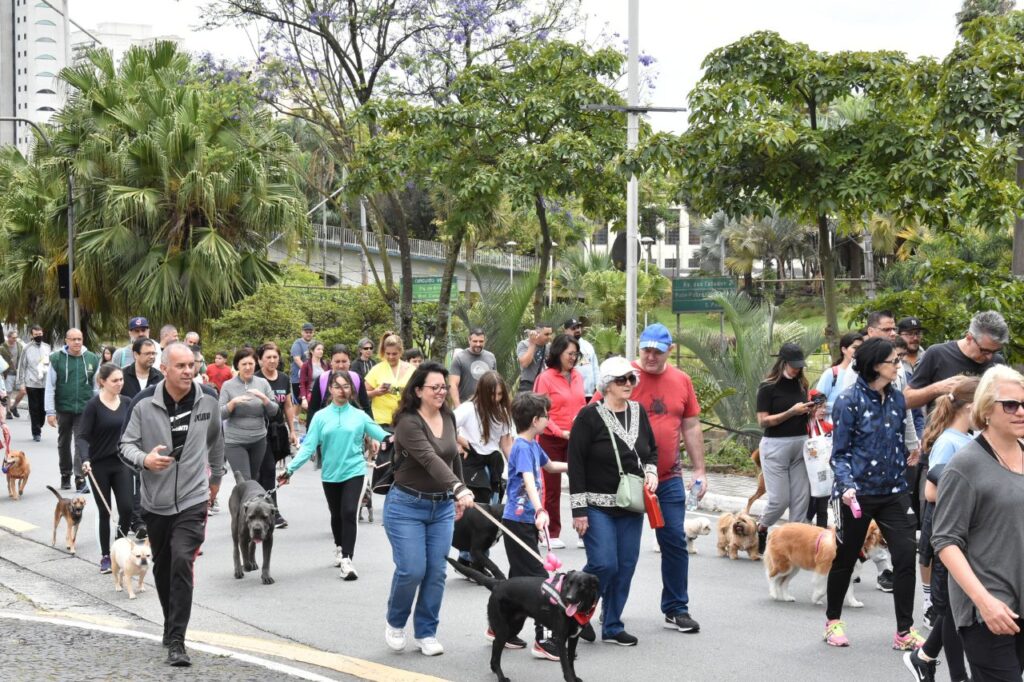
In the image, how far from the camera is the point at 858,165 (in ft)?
42.9

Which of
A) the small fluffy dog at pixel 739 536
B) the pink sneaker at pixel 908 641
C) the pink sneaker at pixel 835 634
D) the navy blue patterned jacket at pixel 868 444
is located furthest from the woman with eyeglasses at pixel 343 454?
the pink sneaker at pixel 908 641

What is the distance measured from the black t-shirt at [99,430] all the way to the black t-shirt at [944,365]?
615cm

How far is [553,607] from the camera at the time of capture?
6.37m

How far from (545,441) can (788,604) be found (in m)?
2.37

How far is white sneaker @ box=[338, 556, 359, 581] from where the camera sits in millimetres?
9492

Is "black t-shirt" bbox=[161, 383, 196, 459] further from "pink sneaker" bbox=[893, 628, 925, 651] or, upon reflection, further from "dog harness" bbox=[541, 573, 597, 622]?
"pink sneaker" bbox=[893, 628, 925, 651]

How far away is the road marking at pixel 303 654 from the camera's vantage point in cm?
677

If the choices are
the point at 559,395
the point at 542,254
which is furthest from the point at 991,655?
the point at 542,254

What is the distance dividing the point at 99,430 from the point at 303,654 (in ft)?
11.4

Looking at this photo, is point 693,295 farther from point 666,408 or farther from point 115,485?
point 666,408

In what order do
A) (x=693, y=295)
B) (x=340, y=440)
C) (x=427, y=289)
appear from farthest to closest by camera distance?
(x=427, y=289) < (x=693, y=295) < (x=340, y=440)

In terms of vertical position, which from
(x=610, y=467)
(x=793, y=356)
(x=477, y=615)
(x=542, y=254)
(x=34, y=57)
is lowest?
(x=477, y=615)

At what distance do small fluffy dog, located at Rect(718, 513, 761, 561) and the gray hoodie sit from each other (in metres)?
4.67

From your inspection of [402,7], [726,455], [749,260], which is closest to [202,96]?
[402,7]
